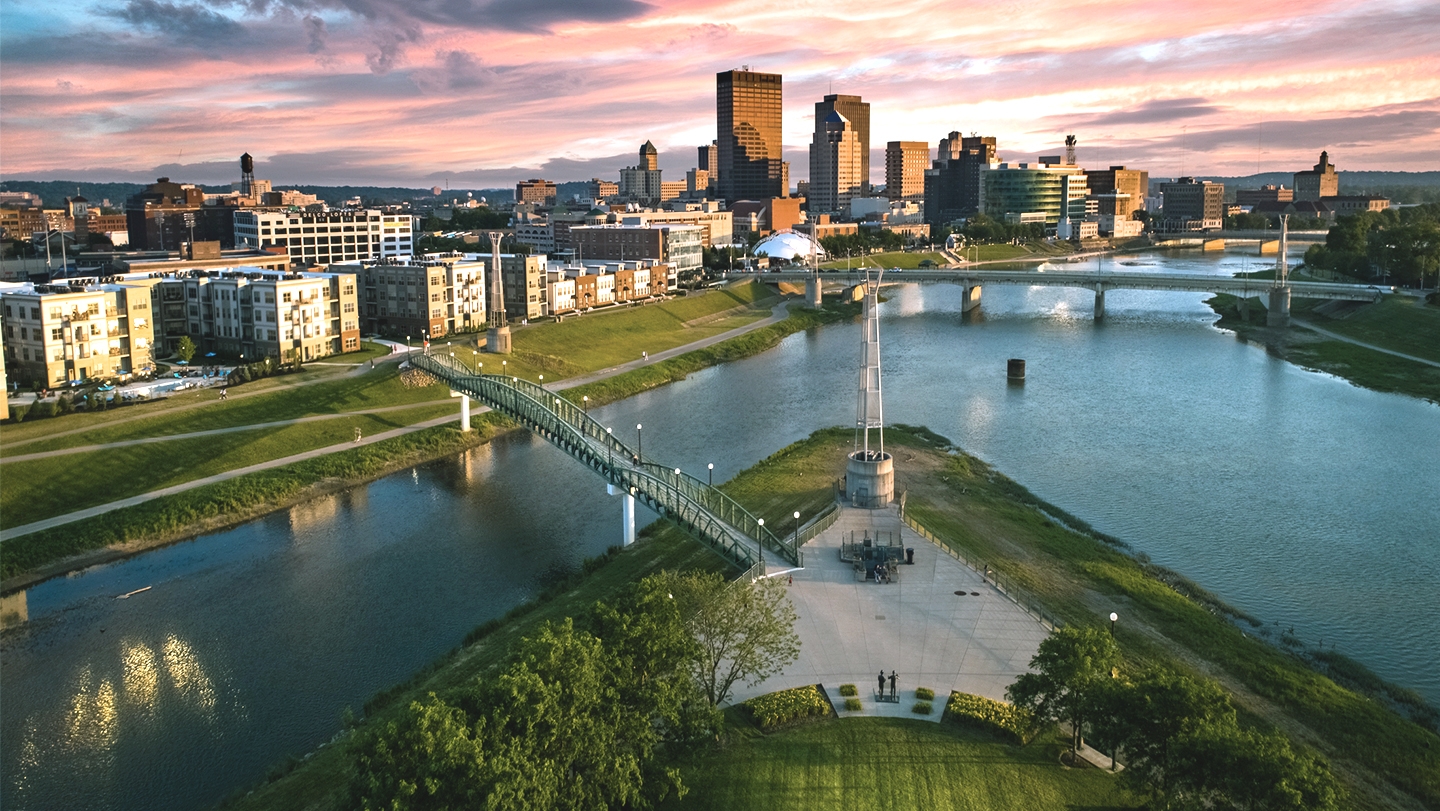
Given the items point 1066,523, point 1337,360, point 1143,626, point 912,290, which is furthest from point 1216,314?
point 1143,626

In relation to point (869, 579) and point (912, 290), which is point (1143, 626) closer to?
point (869, 579)

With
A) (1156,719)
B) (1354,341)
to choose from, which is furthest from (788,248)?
(1156,719)

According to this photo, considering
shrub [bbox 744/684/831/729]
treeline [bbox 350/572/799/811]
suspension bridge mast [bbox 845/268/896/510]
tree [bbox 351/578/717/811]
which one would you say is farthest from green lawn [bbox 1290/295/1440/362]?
tree [bbox 351/578/717/811]

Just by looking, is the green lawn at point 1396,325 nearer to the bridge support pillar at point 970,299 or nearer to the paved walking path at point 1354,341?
the paved walking path at point 1354,341

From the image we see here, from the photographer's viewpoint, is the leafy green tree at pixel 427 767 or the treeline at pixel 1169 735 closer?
the leafy green tree at pixel 427 767

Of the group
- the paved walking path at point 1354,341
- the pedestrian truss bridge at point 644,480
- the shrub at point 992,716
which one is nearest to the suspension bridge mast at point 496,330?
the pedestrian truss bridge at point 644,480

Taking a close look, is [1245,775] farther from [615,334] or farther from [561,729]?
[615,334]
